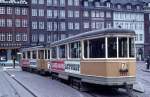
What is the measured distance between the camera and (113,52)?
19.5 metres

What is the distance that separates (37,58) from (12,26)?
57.1m

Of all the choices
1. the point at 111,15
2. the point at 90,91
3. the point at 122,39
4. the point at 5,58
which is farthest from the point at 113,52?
the point at 111,15

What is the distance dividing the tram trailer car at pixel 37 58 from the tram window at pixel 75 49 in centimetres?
1047

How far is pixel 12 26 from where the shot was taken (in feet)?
324

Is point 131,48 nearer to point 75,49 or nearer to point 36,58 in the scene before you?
point 75,49

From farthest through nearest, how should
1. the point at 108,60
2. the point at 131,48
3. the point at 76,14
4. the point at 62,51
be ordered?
the point at 76,14 < the point at 62,51 < the point at 131,48 < the point at 108,60

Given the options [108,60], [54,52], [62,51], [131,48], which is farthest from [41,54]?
[108,60]

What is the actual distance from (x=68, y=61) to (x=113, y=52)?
681cm

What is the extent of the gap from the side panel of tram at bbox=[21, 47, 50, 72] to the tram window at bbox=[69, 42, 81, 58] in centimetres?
1047

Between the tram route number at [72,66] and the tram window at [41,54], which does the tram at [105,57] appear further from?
the tram window at [41,54]

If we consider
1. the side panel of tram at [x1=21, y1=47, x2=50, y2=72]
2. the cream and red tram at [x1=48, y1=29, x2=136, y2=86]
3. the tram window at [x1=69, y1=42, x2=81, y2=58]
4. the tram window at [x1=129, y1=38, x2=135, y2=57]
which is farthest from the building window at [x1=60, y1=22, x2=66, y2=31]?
the tram window at [x1=129, y1=38, x2=135, y2=57]

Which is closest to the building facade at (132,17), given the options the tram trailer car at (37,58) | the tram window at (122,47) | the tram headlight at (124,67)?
the tram trailer car at (37,58)

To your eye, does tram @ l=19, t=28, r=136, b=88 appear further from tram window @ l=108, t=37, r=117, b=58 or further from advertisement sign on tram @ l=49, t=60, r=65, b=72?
advertisement sign on tram @ l=49, t=60, r=65, b=72

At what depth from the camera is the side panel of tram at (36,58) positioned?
37.5 meters
